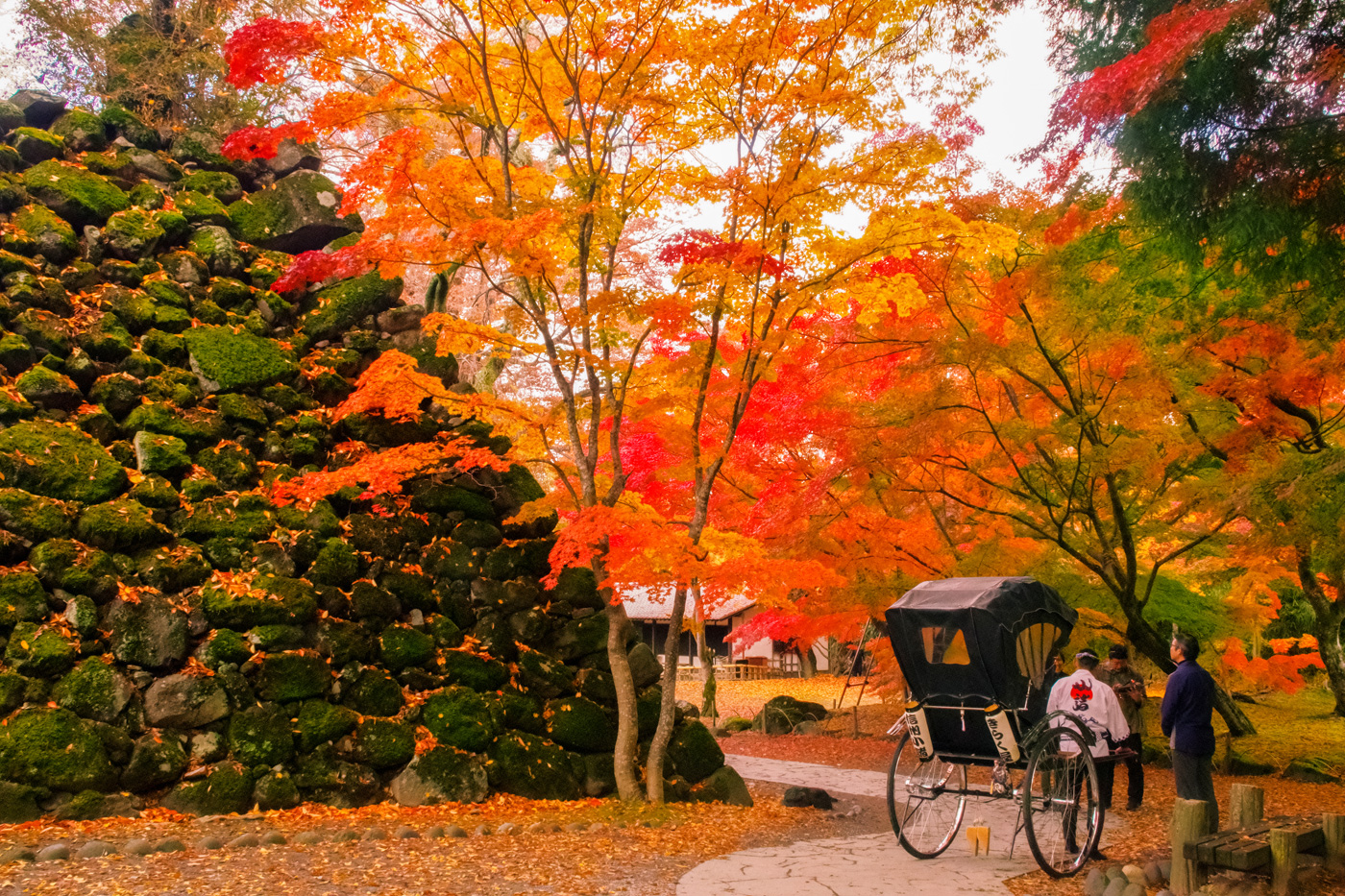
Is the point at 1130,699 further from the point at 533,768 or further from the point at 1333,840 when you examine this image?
the point at 533,768

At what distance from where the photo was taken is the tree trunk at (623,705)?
8.82 meters

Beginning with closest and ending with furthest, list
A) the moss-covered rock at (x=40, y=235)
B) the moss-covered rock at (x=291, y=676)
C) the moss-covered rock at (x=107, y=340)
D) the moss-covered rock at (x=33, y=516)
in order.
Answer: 1. the moss-covered rock at (x=33, y=516)
2. the moss-covered rock at (x=291, y=676)
3. the moss-covered rock at (x=107, y=340)
4. the moss-covered rock at (x=40, y=235)

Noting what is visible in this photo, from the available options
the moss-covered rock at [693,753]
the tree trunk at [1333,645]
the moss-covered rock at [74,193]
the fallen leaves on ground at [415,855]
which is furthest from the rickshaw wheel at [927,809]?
the moss-covered rock at [74,193]

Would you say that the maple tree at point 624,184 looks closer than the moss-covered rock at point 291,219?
Yes

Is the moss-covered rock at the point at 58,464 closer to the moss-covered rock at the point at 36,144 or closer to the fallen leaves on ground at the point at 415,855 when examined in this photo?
the fallen leaves on ground at the point at 415,855

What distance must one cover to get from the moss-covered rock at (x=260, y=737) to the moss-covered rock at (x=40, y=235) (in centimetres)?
648

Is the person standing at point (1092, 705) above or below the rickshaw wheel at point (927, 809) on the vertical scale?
above

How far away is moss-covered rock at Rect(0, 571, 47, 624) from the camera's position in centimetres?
729

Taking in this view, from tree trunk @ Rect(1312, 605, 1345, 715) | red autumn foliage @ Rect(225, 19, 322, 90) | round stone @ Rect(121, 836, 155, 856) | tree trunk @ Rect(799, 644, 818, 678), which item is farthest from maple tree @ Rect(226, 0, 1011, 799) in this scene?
tree trunk @ Rect(799, 644, 818, 678)

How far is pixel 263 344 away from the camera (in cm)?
1078

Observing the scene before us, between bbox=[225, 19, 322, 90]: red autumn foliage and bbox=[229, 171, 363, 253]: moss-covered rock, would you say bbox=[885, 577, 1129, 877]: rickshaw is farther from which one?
bbox=[229, 171, 363, 253]: moss-covered rock

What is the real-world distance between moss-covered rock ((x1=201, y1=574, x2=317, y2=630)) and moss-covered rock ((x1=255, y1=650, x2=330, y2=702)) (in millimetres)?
402

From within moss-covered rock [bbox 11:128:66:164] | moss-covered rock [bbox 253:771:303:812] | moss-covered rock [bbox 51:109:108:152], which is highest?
moss-covered rock [bbox 51:109:108:152]

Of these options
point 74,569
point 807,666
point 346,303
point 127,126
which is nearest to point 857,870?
point 74,569
